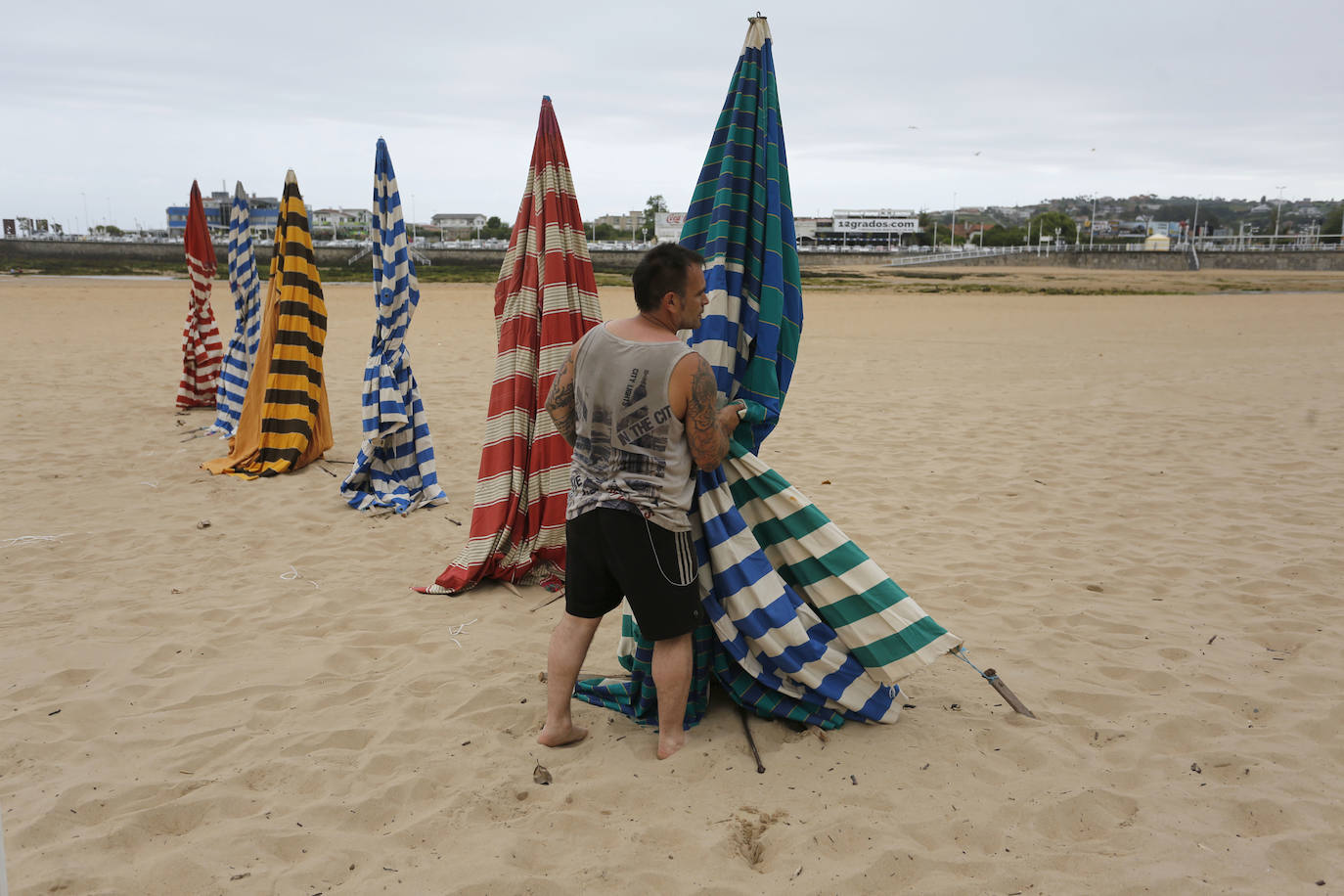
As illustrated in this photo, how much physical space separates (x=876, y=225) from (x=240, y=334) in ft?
395

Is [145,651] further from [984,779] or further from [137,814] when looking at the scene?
[984,779]

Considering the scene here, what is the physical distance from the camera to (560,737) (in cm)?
311

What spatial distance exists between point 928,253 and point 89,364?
78029 mm

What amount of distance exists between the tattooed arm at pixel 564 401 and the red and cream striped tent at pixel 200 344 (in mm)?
7827

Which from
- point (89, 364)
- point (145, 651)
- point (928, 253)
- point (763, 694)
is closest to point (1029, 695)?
point (763, 694)

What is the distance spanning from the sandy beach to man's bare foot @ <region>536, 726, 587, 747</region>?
0.04 m

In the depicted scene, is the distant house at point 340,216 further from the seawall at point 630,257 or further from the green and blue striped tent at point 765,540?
the green and blue striped tent at point 765,540

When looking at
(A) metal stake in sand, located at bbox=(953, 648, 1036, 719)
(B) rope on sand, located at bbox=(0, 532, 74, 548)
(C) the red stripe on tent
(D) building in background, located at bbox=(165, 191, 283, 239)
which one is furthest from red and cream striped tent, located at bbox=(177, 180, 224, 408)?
(D) building in background, located at bbox=(165, 191, 283, 239)

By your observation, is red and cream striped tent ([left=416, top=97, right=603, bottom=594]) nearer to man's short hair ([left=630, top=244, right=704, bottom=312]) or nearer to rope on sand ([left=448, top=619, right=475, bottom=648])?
rope on sand ([left=448, top=619, right=475, bottom=648])

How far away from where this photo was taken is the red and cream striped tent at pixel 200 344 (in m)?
9.41

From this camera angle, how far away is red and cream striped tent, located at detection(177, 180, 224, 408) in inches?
370

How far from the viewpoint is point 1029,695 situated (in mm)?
3482

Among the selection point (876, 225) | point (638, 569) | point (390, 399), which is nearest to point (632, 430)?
point (638, 569)

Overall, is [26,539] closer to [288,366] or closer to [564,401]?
[288,366]
